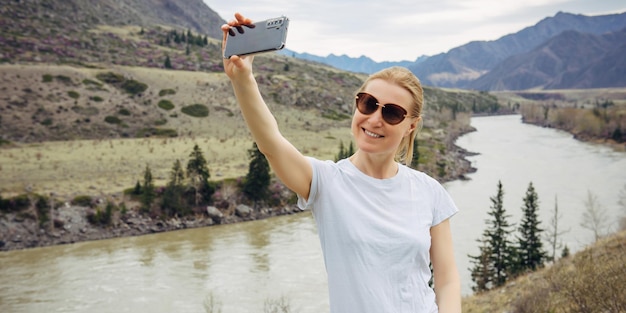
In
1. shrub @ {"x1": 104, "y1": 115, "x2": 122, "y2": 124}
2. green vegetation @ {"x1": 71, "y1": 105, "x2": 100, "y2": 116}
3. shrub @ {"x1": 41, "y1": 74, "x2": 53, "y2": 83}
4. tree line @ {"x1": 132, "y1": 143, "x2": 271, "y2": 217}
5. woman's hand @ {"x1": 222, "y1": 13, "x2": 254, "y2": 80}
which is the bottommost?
tree line @ {"x1": 132, "y1": 143, "x2": 271, "y2": 217}

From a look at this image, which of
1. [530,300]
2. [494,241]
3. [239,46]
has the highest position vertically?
[239,46]

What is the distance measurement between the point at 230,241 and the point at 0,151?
2842 centimetres

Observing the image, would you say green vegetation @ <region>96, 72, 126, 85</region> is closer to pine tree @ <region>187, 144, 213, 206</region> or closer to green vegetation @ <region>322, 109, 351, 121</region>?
green vegetation @ <region>322, 109, 351, 121</region>

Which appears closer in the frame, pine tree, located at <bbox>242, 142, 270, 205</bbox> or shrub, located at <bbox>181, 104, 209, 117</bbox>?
pine tree, located at <bbox>242, 142, 270, 205</bbox>

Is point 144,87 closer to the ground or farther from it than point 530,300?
farther from it

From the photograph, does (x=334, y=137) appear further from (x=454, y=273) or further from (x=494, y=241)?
(x=454, y=273)

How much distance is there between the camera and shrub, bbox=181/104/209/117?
69438 mm

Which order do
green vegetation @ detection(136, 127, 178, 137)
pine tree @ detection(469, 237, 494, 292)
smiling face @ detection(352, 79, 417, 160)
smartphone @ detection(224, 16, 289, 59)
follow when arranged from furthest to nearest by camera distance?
green vegetation @ detection(136, 127, 178, 137)
pine tree @ detection(469, 237, 494, 292)
smiling face @ detection(352, 79, 417, 160)
smartphone @ detection(224, 16, 289, 59)

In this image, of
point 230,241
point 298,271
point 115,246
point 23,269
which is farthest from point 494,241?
point 23,269

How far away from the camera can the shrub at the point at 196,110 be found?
69438 mm

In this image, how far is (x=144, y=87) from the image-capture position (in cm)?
7450

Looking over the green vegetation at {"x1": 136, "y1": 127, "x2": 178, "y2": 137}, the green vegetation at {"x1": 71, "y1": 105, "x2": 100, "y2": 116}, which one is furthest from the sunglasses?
the green vegetation at {"x1": 71, "y1": 105, "x2": 100, "y2": 116}

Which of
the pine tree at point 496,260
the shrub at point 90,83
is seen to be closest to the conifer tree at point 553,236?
the pine tree at point 496,260

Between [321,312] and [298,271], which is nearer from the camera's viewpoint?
[321,312]
